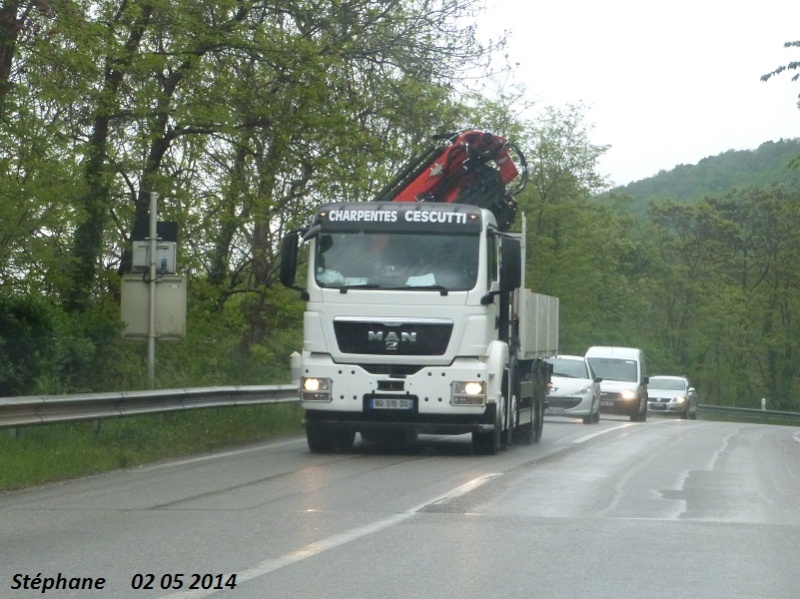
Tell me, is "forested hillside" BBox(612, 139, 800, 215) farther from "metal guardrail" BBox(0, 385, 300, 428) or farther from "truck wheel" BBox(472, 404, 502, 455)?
"truck wheel" BBox(472, 404, 502, 455)

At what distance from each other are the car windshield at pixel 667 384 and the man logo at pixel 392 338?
124 feet

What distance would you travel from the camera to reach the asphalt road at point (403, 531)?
25.0 feet

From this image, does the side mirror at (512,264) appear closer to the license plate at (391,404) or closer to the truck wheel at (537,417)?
the license plate at (391,404)

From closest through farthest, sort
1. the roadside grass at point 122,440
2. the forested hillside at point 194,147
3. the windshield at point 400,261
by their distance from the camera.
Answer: the roadside grass at point 122,440 → the windshield at point 400,261 → the forested hillside at point 194,147

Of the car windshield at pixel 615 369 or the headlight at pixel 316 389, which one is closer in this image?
the headlight at pixel 316 389

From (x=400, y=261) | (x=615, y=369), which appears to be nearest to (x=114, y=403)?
(x=400, y=261)

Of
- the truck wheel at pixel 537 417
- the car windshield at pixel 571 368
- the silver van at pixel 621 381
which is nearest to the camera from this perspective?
the truck wheel at pixel 537 417

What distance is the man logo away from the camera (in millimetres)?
16359

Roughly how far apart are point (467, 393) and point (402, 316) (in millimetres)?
1235

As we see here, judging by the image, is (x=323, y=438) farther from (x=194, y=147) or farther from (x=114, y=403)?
(x=194, y=147)

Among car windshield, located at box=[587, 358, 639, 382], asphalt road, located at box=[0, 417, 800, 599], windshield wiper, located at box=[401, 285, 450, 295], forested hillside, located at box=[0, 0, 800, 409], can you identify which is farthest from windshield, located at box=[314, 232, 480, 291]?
car windshield, located at box=[587, 358, 639, 382]

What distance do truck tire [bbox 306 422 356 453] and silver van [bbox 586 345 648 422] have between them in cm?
2186

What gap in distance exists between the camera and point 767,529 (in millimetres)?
10320

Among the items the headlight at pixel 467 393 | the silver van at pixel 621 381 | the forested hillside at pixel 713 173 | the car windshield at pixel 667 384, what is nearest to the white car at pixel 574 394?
the silver van at pixel 621 381
